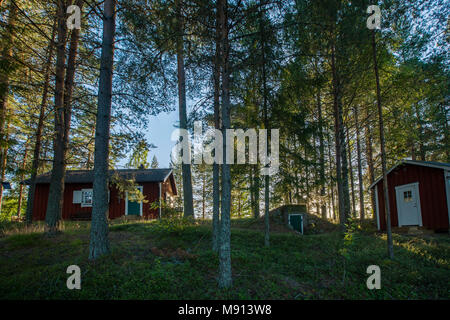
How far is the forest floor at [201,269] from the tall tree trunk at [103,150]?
17.6 inches

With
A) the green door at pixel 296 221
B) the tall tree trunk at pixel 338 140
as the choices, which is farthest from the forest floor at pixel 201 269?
the green door at pixel 296 221

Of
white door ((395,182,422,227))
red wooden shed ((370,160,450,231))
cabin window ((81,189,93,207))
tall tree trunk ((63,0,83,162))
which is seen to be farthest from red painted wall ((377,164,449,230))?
cabin window ((81,189,93,207))

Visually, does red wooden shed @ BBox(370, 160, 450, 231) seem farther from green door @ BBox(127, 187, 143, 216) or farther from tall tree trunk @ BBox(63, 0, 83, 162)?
green door @ BBox(127, 187, 143, 216)

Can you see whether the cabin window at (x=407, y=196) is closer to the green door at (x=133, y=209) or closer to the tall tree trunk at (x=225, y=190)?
the tall tree trunk at (x=225, y=190)

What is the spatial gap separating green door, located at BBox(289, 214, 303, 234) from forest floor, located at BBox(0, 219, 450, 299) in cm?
511

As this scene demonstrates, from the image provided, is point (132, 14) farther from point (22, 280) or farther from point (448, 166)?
point (448, 166)

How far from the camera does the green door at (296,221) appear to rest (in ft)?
43.4

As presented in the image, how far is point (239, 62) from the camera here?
19.7ft

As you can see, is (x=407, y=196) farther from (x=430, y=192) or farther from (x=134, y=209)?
(x=134, y=209)

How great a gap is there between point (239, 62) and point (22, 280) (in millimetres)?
6391

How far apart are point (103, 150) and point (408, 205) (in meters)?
13.6

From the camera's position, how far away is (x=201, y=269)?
212 inches

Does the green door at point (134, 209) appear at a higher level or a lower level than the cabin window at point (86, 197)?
lower
